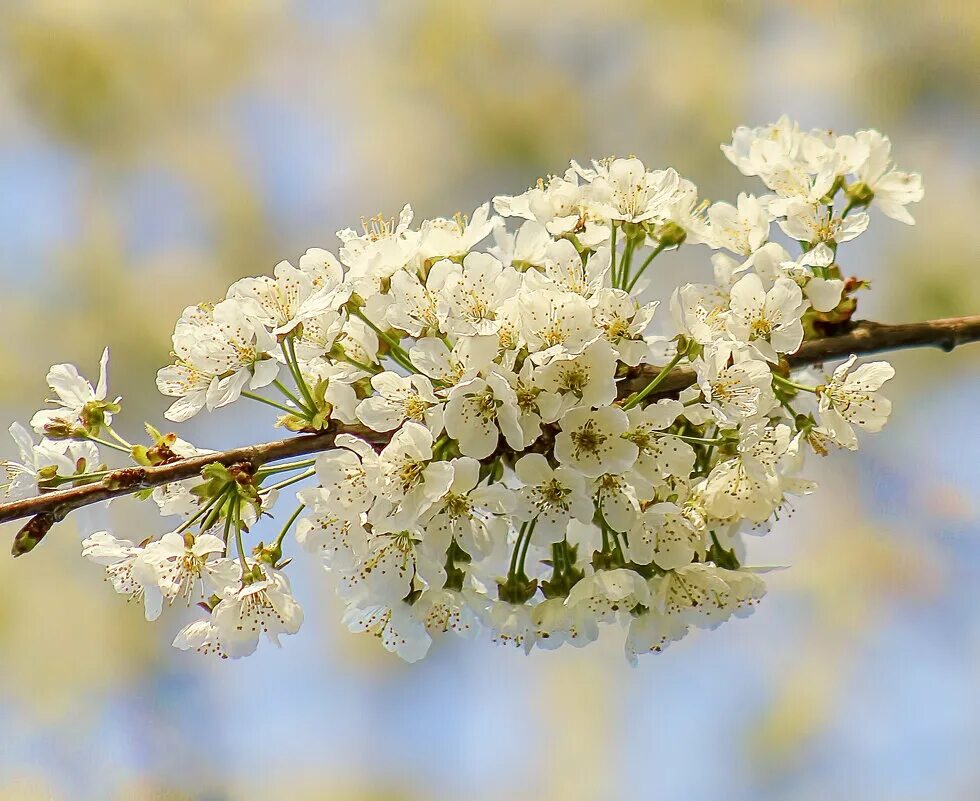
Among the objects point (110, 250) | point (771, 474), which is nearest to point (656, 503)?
point (771, 474)

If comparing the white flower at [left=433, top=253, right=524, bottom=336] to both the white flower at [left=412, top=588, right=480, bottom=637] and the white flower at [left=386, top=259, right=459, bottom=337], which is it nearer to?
the white flower at [left=386, top=259, right=459, bottom=337]

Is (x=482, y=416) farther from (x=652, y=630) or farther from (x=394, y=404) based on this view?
(x=652, y=630)

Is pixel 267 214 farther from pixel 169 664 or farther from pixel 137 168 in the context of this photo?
pixel 169 664

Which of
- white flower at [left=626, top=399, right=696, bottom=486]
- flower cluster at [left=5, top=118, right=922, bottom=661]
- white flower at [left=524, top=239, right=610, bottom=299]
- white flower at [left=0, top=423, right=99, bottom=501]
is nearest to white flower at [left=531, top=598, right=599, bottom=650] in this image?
flower cluster at [left=5, top=118, right=922, bottom=661]

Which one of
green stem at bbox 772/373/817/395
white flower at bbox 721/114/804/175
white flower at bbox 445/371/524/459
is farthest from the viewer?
white flower at bbox 721/114/804/175

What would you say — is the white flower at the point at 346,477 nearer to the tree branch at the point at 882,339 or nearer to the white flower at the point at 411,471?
the white flower at the point at 411,471

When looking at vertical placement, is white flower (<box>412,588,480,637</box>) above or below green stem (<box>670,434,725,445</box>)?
below

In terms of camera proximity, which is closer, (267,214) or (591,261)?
(591,261)
